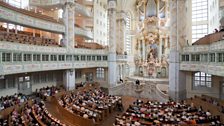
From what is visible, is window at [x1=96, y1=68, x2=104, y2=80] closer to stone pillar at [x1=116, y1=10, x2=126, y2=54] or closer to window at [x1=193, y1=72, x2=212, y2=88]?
stone pillar at [x1=116, y1=10, x2=126, y2=54]

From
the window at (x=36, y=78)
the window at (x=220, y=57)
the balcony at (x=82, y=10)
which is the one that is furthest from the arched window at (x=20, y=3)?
the window at (x=220, y=57)

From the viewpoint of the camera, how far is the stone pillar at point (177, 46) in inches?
786

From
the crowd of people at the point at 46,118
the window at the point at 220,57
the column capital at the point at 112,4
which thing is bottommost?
the crowd of people at the point at 46,118

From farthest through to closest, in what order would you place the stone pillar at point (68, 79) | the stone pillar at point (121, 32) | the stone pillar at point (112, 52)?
the stone pillar at point (121, 32)
the stone pillar at point (112, 52)
the stone pillar at point (68, 79)

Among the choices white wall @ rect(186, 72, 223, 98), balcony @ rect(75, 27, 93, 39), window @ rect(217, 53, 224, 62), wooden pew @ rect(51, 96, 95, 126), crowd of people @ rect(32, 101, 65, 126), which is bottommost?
wooden pew @ rect(51, 96, 95, 126)

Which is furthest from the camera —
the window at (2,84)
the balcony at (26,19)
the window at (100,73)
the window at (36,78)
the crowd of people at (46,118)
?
the window at (100,73)

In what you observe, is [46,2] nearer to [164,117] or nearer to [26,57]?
[26,57]

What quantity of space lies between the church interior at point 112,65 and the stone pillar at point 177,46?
0.10 metres

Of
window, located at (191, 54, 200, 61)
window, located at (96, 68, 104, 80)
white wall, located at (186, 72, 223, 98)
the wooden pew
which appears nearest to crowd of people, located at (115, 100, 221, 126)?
the wooden pew

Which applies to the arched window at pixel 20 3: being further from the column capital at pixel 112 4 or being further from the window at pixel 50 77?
the column capital at pixel 112 4

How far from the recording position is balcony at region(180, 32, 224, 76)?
44.2 feet

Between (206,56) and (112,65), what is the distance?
13.3 m

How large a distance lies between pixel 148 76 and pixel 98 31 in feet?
37.4

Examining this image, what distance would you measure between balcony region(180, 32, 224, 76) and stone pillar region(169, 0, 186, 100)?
72cm
